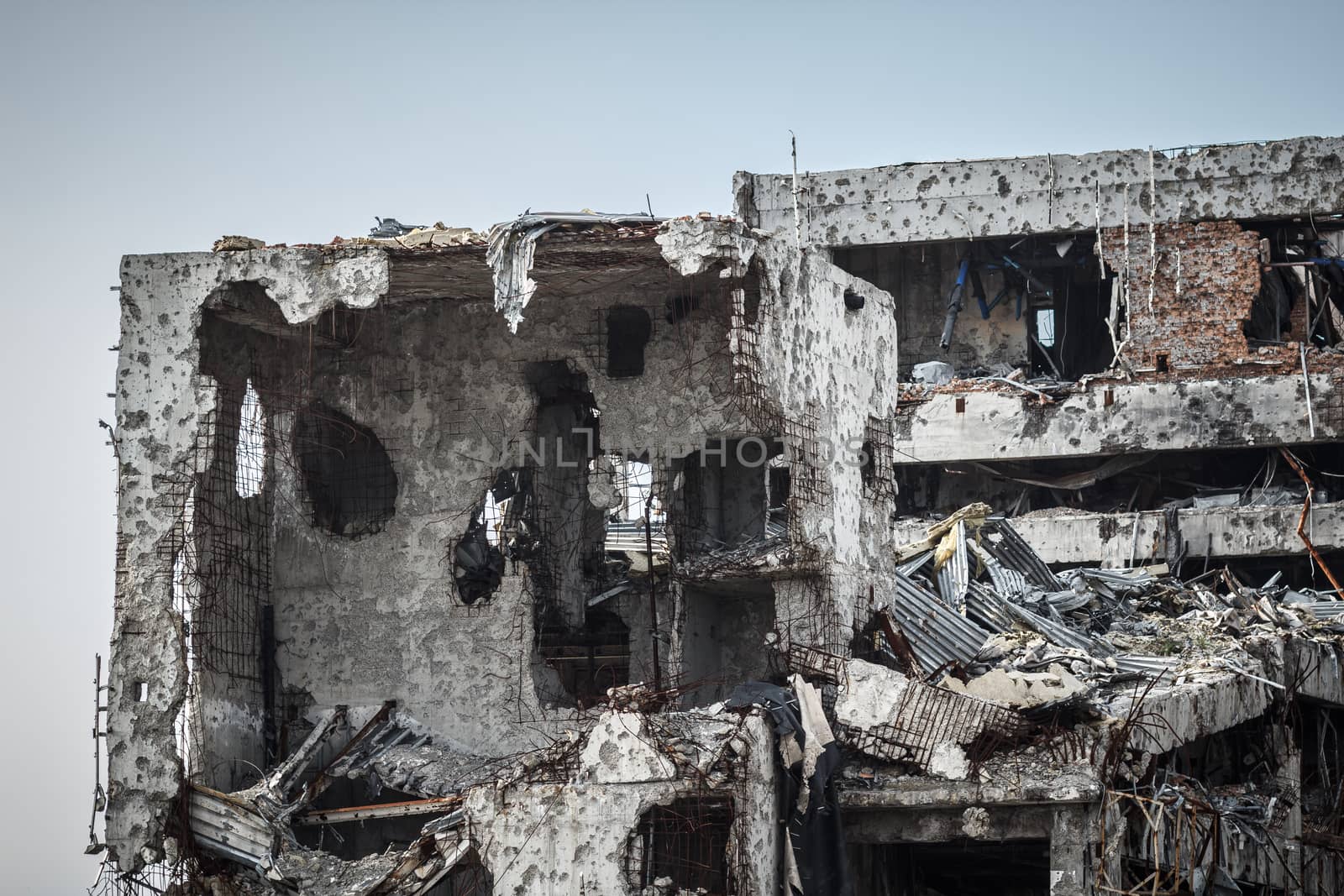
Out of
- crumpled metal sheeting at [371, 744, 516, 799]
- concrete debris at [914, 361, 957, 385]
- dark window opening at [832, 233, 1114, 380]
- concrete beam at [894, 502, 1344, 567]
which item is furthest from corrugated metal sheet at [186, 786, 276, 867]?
dark window opening at [832, 233, 1114, 380]

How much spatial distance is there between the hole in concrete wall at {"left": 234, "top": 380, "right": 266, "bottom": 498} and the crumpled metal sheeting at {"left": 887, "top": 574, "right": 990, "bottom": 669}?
6.47 m

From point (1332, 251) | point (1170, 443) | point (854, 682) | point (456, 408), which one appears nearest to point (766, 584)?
point (854, 682)

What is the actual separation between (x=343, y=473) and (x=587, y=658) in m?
3.12

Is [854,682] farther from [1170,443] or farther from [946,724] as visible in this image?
[1170,443]

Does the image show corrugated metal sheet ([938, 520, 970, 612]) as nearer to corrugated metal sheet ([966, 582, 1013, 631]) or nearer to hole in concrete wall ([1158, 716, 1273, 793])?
corrugated metal sheet ([966, 582, 1013, 631])

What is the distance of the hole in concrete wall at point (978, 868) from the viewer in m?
18.5

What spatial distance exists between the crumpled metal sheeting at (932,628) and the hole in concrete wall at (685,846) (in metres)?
4.11

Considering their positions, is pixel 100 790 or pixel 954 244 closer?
pixel 100 790

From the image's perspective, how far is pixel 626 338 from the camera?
17.0 meters

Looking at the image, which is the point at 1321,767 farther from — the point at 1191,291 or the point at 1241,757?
the point at 1191,291

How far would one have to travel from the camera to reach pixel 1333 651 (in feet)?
64.2

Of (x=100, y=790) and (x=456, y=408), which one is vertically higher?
(x=456, y=408)

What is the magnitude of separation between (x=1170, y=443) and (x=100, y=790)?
57.9 ft

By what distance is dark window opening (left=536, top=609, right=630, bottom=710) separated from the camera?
675 inches
